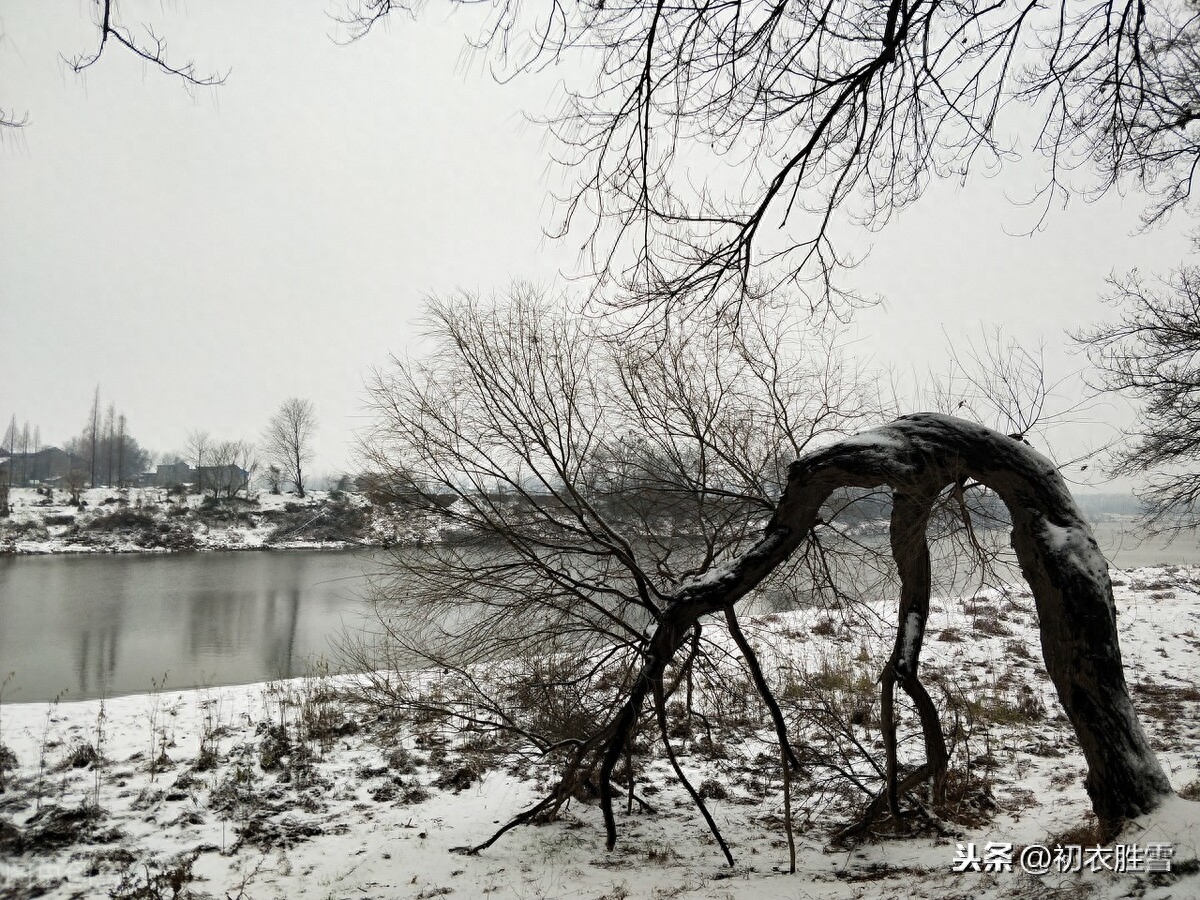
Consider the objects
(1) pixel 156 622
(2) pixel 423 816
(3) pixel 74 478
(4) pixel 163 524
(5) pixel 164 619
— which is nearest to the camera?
(2) pixel 423 816

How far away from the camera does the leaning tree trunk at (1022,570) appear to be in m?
3.36

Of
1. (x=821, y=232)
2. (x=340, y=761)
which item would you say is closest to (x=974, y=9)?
(x=821, y=232)

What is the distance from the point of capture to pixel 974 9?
2.45m

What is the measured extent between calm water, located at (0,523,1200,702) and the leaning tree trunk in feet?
9.49

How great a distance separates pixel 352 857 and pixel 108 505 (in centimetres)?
2094

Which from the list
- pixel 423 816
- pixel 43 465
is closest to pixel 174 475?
pixel 43 465

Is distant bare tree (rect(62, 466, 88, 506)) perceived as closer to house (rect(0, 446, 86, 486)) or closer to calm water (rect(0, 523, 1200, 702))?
house (rect(0, 446, 86, 486))

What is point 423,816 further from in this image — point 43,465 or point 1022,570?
point 43,465

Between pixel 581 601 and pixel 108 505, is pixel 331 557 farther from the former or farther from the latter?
pixel 581 601

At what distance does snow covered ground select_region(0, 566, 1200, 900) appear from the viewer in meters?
4.01

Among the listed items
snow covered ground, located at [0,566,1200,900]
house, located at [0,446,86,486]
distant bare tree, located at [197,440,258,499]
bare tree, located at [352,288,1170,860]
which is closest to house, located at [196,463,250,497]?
distant bare tree, located at [197,440,258,499]

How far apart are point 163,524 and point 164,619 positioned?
1219cm

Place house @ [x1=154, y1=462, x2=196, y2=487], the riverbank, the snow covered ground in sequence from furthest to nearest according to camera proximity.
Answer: house @ [x1=154, y1=462, x2=196, y2=487] → the riverbank → the snow covered ground

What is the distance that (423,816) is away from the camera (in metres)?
5.55
